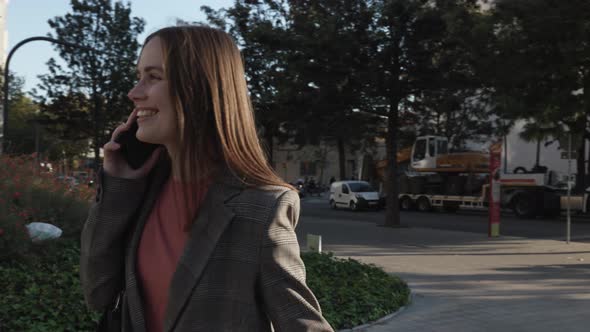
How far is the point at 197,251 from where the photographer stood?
1.42 m

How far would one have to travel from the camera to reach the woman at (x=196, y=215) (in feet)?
4.58

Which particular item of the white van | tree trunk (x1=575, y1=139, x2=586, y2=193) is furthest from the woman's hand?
the white van

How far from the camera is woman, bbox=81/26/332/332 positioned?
140 centimetres

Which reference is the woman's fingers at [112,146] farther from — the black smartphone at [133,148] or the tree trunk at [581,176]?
the tree trunk at [581,176]

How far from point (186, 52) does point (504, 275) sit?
32.9ft

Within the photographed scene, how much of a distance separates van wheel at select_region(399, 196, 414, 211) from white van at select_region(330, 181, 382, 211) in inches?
46.1

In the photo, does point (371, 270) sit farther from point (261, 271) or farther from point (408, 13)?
point (408, 13)

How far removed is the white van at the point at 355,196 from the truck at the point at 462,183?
1.80m

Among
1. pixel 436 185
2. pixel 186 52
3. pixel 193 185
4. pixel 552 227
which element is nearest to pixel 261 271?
pixel 193 185

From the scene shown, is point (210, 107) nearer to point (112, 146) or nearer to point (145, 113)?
point (145, 113)

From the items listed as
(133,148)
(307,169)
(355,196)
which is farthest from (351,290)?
(307,169)

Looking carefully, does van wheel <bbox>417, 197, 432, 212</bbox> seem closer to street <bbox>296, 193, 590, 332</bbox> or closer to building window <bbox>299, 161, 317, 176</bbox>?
street <bbox>296, 193, 590, 332</bbox>

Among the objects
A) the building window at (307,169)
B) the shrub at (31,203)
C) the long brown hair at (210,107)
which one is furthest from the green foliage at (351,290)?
the building window at (307,169)

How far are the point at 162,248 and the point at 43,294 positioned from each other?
16.9 feet
